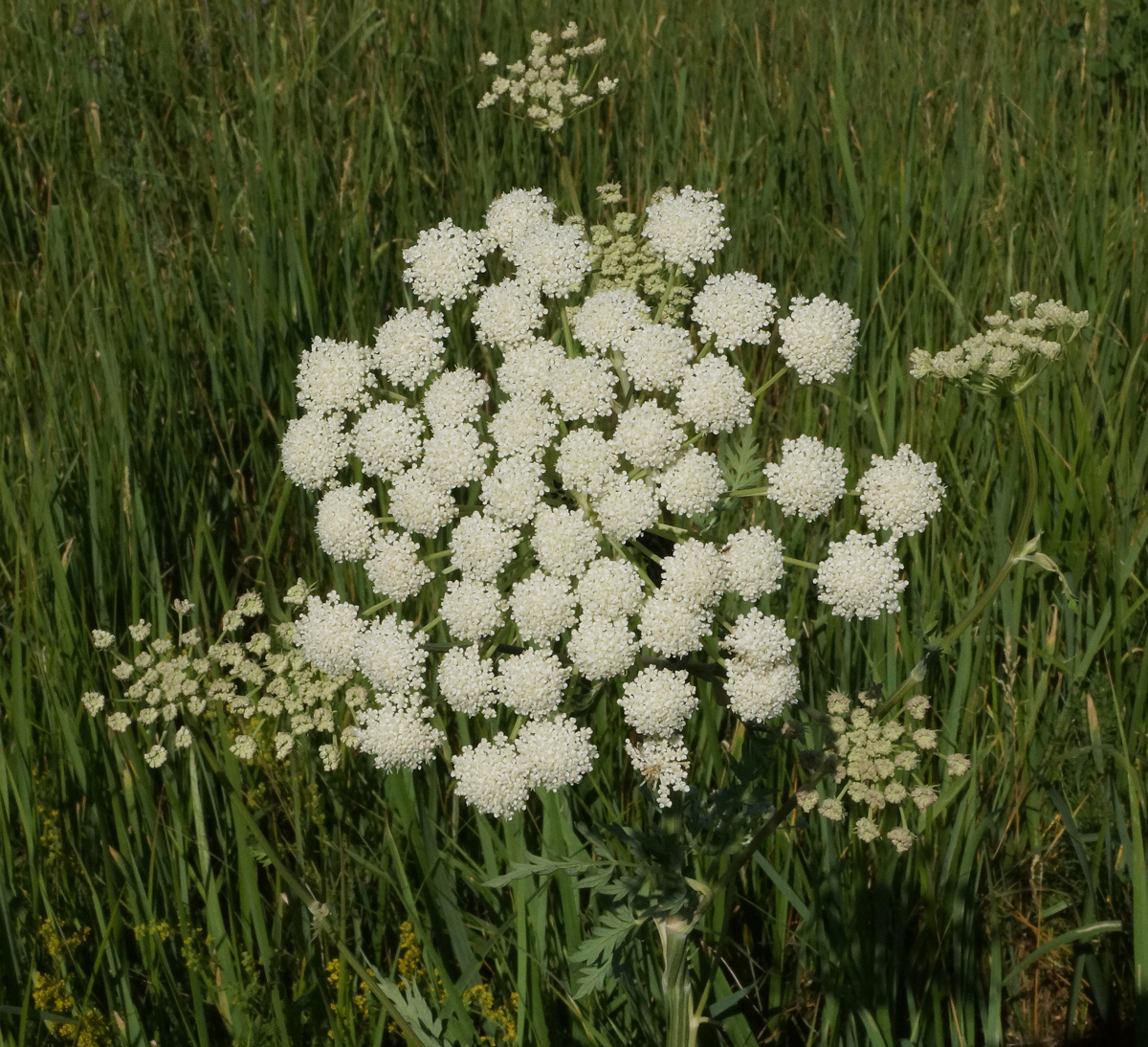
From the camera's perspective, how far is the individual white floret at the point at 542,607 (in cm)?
233

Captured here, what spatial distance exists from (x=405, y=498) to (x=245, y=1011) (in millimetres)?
1248

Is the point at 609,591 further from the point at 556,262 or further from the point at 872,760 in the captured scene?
the point at 556,262

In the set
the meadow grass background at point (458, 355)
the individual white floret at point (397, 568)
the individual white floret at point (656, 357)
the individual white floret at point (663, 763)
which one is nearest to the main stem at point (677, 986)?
the meadow grass background at point (458, 355)

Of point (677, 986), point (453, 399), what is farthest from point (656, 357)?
point (677, 986)

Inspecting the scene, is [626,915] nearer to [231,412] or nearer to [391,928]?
[391,928]

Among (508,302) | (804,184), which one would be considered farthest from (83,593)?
(804,184)

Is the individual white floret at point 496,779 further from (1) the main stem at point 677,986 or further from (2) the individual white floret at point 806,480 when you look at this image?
→ (2) the individual white floret at point 806,480

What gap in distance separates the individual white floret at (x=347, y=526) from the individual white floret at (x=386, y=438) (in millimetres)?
72

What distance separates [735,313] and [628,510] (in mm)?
557

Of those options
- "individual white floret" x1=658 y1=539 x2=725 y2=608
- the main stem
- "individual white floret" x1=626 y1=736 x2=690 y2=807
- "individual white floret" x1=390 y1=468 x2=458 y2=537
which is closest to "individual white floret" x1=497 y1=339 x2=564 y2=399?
"individual white floret" x1=390 y1=468 x2=458 y2=537

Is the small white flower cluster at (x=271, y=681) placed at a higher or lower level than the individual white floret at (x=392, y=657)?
lower

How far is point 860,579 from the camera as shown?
237 centimetres

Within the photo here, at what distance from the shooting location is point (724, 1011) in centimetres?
288

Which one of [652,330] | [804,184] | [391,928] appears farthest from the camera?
[804,184]
